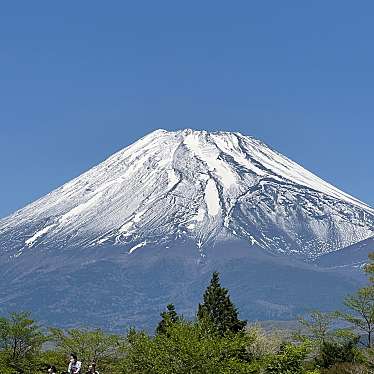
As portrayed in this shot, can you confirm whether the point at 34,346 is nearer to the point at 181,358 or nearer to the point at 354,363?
the point at 354,363

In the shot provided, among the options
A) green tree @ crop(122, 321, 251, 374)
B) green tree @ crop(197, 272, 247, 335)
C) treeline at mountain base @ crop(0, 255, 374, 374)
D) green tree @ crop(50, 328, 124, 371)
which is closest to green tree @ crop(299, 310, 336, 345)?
treeline at mountain base @ crop(0, 255, 374, 374)

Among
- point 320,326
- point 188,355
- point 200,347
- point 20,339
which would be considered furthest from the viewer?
point 320,326

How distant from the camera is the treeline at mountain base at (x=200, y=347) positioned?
98.0ft

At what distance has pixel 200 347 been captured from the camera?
2936 centimetres

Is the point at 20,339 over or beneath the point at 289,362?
over

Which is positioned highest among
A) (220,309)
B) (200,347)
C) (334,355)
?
(220,309)

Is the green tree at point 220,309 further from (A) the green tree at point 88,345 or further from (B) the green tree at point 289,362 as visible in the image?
(B) the green tree at point 289,362

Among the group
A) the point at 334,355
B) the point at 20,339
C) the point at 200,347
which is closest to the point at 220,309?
the point at 334,355

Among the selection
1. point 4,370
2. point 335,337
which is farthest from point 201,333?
point 335,337

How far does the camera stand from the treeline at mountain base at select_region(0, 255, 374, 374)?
29.9m

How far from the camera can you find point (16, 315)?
52.0 meters

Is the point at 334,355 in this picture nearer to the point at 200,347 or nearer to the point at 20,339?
the point at 200,347

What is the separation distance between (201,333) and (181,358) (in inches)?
142

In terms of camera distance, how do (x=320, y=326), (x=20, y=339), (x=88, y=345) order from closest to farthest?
(x=88, y=345), (x=20, y=339), (x=320, y=326)
